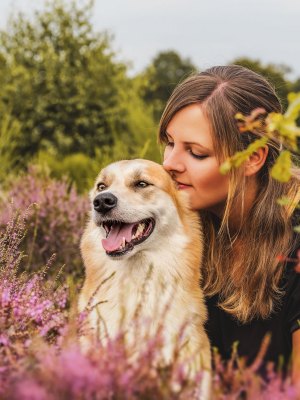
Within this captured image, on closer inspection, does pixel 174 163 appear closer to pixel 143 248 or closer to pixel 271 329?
pixel 143 248

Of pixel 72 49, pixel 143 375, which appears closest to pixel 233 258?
pixel 143 375

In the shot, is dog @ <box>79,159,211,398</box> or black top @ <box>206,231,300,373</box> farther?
black top @ <box>206,231,300,373</box>

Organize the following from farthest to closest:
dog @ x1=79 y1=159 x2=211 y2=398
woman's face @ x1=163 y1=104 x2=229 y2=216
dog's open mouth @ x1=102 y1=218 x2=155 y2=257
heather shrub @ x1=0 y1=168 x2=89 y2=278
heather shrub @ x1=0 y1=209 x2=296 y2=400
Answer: heather shrub @ x1=0 y1=168 x2=89 y2=278, woman's face @ x1=163 y1=104 x2=229 y2=216, dog's open mouth @ x1=102 y1=218 x2=155 y2=257, dog @ x1=79 y1=159 x2=211 y2=398, heather shrub @ x1=0 y1=209 x2=296 y2=400

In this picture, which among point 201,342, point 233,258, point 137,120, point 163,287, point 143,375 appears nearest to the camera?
point 143,375

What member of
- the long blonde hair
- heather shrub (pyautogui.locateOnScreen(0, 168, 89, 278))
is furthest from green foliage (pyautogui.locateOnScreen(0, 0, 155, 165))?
the long blonde hair

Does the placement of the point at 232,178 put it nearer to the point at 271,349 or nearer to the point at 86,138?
the point at 271,349

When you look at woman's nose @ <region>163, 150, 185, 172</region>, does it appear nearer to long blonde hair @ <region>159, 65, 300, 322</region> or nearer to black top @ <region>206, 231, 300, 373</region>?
long blonde hair @ <region>159, 65, 300, 322</region>

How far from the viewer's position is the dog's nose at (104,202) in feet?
11.4

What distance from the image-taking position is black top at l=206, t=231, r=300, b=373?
11.6 ft

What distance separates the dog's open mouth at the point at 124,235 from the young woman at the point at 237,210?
1.14 ft

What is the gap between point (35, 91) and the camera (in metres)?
17.7

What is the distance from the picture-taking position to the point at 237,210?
3.91 meters

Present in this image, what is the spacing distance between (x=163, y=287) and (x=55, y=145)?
1463cm

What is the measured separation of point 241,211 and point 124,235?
2.44 ft
